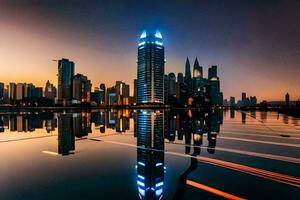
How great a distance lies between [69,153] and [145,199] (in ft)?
28.5

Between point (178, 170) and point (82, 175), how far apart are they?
370 cm

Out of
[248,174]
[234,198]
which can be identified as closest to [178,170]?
[248,174]

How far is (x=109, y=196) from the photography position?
22.4 ft

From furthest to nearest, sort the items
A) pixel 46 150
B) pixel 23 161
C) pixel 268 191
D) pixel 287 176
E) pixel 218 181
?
1. pixel 46 150
2. pixel 23 161
3. pixel 287 176
4. pixel 218 181
5. pixel 268 191

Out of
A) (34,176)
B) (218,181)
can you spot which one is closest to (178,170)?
(218,181)

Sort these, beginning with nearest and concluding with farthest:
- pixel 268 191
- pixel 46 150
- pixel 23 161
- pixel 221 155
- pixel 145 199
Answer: pixel 145 199
pixel 268 191
pixel 23 161
pixel 221 155
pixel 46 150

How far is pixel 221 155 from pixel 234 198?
6.80 metres

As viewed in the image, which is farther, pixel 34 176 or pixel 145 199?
pixel 34 176

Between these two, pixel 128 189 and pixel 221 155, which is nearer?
pixel 128 189

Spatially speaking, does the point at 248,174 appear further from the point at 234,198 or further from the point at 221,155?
the point at 221,155

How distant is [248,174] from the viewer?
926cm

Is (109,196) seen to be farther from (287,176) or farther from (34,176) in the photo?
(287,176)

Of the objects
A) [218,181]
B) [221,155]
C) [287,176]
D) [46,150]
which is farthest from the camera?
[46,150]

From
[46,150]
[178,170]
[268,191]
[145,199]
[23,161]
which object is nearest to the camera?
[145,199]
